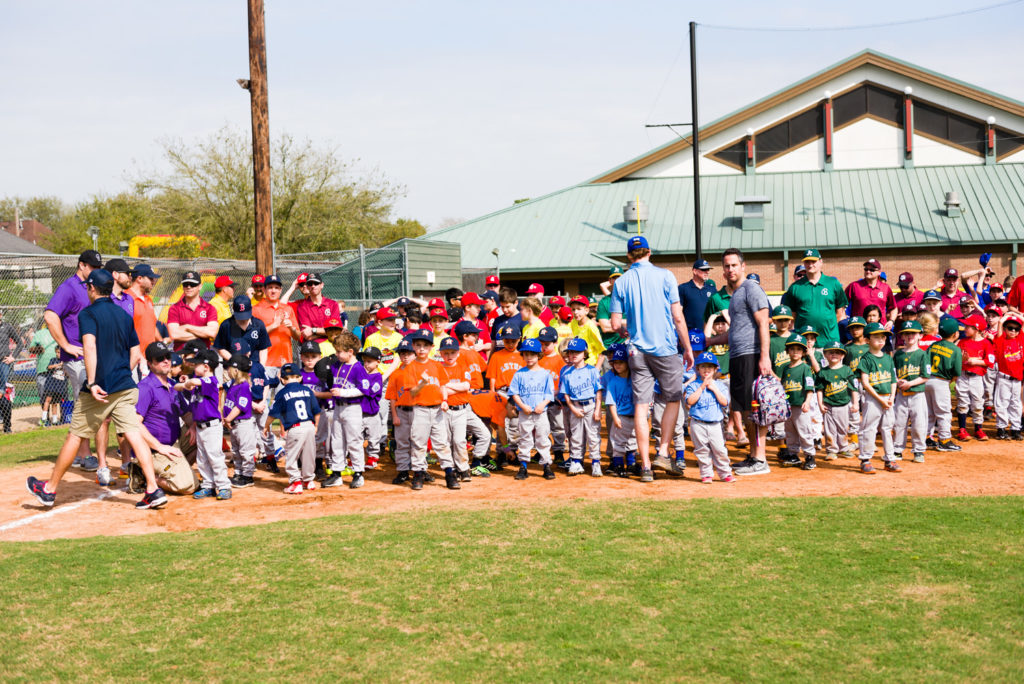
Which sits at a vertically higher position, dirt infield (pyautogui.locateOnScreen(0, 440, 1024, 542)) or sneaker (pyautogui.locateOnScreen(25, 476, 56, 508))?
sneaker (pyautogui.locateOnScreen(25, 476, 56, 508))

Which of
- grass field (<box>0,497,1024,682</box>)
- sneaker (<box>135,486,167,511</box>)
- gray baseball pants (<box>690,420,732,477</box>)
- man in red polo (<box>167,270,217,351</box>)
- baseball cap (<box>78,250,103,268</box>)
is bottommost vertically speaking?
grass field (<box>0,497,1024,682</box>)

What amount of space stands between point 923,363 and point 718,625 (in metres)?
5.88

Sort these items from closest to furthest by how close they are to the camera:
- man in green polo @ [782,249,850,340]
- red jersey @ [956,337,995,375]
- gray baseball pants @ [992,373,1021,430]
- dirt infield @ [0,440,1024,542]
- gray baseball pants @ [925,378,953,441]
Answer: dirt infield @ [0,440,1024,542]
man in green polo @ [782,249,850,340]
gray baseball pants @ [925,378,953,441]
gray baseball pants @ [992,373,1021,430]
red jersey @ [956,337,995,375]

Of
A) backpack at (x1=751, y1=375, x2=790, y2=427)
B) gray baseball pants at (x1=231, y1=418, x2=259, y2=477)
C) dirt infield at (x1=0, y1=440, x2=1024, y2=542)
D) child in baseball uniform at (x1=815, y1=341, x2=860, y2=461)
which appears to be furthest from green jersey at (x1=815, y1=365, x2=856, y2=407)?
gray baseball pants at (x1=231, y1=418, x2=259, y2=477)

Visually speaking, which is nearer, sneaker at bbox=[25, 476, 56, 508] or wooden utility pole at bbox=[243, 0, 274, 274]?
sneaker at bbox=[25, 476, 56, 508]

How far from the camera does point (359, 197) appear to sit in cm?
3809

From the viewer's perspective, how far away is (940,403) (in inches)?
379

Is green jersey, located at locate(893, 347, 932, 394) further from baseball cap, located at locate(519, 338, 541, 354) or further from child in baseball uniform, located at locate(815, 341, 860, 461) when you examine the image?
baseball cap, located at locate(519, 338, 541, 354)

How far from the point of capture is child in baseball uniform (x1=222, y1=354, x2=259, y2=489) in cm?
852

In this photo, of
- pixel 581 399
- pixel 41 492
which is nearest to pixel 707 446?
pixel 581 399

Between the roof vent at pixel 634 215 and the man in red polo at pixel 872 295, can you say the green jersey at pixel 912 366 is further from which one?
the roof vent at pixel 634 215

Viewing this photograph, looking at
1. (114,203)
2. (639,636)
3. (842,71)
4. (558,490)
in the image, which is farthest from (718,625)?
(114,203)

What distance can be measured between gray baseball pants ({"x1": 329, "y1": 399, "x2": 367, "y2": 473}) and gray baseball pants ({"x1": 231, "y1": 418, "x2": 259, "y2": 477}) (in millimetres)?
784

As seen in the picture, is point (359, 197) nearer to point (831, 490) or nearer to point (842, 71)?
point (842, 71)
